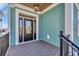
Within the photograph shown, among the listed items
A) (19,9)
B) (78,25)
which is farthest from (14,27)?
(78,25)

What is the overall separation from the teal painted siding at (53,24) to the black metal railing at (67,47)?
0.10 meters

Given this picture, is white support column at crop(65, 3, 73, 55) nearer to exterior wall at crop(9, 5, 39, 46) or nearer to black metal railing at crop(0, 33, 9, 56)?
exterior wall at crop(9, 5, 39, 46)

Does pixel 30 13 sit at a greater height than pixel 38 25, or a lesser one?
greater

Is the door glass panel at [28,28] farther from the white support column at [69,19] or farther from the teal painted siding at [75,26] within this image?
the teal painted siding at [75,26]

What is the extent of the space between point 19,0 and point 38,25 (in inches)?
22.7

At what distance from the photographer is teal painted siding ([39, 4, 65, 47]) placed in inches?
83.0

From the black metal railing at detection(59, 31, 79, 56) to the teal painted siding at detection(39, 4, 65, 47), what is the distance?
10cm

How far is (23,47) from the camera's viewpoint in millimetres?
2189

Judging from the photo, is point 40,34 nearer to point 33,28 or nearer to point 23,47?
point 33,28

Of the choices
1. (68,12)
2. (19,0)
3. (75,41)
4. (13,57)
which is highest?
(19,0)

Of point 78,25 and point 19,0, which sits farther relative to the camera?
point 78,25

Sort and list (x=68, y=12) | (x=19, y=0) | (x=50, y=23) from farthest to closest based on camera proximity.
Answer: (x=50, y=23) < (x=68, y=12) < (x=19, y=0)

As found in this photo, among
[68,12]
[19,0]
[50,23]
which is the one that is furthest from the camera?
[50,23]

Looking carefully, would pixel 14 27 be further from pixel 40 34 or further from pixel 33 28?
pixel 40 34
